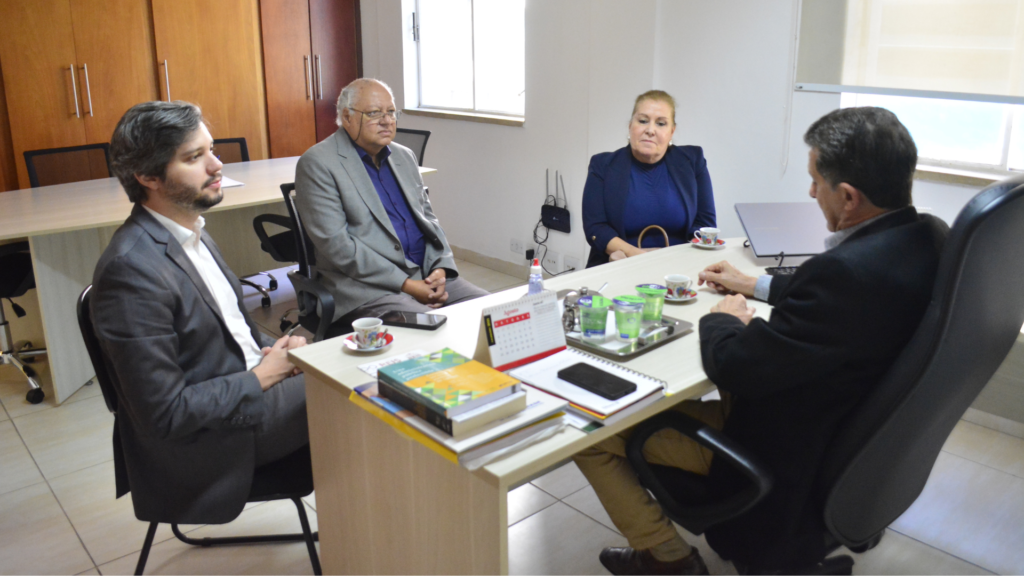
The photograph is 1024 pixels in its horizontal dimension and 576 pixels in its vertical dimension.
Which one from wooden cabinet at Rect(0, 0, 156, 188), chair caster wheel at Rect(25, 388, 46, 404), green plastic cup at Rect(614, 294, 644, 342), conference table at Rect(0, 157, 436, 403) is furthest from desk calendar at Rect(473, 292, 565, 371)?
wooden cabinet at Rect(0, 0, 156, 188)

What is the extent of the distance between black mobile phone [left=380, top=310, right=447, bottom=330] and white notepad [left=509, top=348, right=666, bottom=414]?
1.21 ft

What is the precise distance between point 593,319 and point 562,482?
94 cm

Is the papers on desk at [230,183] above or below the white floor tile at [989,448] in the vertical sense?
above

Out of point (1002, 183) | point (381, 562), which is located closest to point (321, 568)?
point (381, 562)

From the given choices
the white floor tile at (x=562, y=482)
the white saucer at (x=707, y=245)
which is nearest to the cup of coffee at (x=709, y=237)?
the white saucer at (x=707, y=245)

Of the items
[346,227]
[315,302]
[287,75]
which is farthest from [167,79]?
[315,302]

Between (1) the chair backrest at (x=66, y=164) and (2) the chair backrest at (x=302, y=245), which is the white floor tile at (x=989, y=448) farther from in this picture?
(1) the chair backrest at (x=66, y=164)

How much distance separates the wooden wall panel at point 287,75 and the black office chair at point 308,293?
9.22 ft

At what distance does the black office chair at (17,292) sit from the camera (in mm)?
3160

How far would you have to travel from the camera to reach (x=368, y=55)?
5.78m

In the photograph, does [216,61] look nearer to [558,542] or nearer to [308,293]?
[308,293]

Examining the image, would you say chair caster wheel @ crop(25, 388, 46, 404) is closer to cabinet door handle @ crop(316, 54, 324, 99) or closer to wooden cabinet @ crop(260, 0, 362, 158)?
wooden cabinet @ crop(260, 0, 362, 158)

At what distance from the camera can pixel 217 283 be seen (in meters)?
1.95

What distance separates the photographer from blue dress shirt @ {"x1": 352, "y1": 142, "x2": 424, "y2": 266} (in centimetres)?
291
